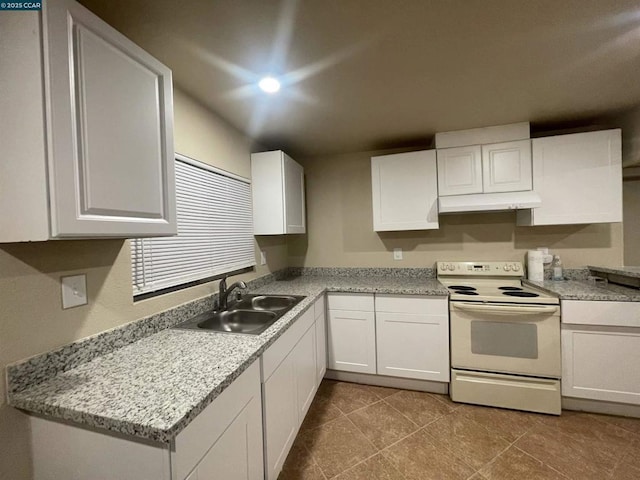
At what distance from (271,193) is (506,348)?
227 cm

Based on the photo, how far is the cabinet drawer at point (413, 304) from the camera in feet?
7.23

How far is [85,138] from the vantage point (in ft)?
2.52

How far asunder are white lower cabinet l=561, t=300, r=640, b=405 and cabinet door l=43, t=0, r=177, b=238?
2686mm

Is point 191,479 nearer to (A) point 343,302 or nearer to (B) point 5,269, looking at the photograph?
(B) point 5,269

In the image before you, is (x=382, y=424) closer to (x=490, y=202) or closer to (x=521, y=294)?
(x=521, y=294)

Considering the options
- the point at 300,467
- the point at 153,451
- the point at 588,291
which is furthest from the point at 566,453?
the point at 153,451

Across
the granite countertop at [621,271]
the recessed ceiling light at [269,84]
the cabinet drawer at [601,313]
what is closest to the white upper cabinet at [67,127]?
the recessed ceiling light at [269,84]

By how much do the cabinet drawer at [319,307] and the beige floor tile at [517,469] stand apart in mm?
1363

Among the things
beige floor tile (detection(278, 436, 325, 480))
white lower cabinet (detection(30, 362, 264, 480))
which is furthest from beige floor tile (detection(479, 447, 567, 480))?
white lower cabinet (detection(30, 362, 264, 480))

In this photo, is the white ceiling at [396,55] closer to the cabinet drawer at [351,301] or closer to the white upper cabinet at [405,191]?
the white upper cabinet at [405,191]

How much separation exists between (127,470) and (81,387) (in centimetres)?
32

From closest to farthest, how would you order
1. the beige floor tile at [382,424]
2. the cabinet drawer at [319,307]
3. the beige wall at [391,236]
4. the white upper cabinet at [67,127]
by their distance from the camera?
the white upper cabinet at [67,127] → the beige floor tile at [382,424] → the cabinet drawer at [319,307] → the beige wall at [391,236]

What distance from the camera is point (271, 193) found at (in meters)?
2.41

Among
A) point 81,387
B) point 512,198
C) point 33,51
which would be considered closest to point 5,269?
point 81,387
